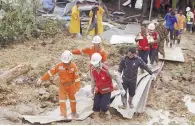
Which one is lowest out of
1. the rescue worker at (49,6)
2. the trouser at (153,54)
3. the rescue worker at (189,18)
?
the trouser at (153,54)

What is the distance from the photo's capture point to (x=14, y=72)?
9250 millimetres

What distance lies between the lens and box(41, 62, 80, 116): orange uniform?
6.76 metres

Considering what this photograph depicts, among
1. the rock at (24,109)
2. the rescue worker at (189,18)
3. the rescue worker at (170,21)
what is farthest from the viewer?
the rescue worker at (189,18)

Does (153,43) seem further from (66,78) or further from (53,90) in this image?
(66,78)

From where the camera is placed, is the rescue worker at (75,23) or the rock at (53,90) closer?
the rock at (53,90)

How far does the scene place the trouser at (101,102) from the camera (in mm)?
7118

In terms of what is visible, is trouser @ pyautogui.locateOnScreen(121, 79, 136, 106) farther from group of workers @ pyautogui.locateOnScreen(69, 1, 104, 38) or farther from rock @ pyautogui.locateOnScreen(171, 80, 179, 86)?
group of workers @ pyautogui.locateOnScreen(69, 1, 104, 38)

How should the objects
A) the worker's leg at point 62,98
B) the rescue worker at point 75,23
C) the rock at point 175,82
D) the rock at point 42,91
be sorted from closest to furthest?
the worker's leg at point 62,98 < the rock at point 42,91 < the rock at point 175,82 < the rescue worker at point 75,23

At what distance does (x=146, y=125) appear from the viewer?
7.23 m

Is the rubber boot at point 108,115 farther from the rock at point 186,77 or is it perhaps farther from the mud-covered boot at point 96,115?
the rock at point 186,77

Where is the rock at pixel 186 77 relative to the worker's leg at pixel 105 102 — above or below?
below

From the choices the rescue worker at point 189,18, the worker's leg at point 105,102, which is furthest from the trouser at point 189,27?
the worker's leg at point 105,102

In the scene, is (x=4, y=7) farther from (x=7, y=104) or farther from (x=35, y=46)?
(x=7, y=104)

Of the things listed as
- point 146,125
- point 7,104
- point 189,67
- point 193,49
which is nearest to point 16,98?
point 7,104
